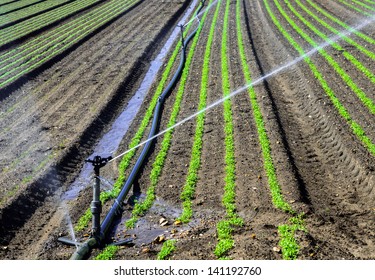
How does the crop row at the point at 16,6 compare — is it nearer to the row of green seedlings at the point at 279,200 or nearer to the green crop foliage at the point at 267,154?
the green crop foliage at the point at 267,154

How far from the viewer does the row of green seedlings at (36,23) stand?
27.4 meters

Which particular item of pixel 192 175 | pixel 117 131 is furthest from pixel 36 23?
pixel 192 175

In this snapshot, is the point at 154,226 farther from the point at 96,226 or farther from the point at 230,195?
Result: the point at 230,195

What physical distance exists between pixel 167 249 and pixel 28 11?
32.4 meters

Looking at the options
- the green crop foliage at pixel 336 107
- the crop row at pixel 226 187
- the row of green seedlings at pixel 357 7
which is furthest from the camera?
the row of green seedlings at pixel 357 7

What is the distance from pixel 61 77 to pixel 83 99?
3.42 meters

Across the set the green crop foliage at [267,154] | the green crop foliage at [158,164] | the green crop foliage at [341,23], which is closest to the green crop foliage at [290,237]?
the green crop foliage at [267,154]

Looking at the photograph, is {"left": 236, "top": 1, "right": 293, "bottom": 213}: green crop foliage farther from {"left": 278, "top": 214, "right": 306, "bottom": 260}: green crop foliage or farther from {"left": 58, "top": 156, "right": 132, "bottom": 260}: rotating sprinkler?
Result: {"left": 58, "top": 156, "right": 132, "bottom": 260}: rotating sprinkler

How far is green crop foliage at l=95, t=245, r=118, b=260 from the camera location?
25.6ft

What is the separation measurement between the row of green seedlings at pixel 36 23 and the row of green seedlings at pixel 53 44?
1446 millimetres

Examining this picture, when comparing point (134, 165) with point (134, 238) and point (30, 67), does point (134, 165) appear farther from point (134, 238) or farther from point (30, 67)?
point (30, 67)

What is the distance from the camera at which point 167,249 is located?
25.5ft
